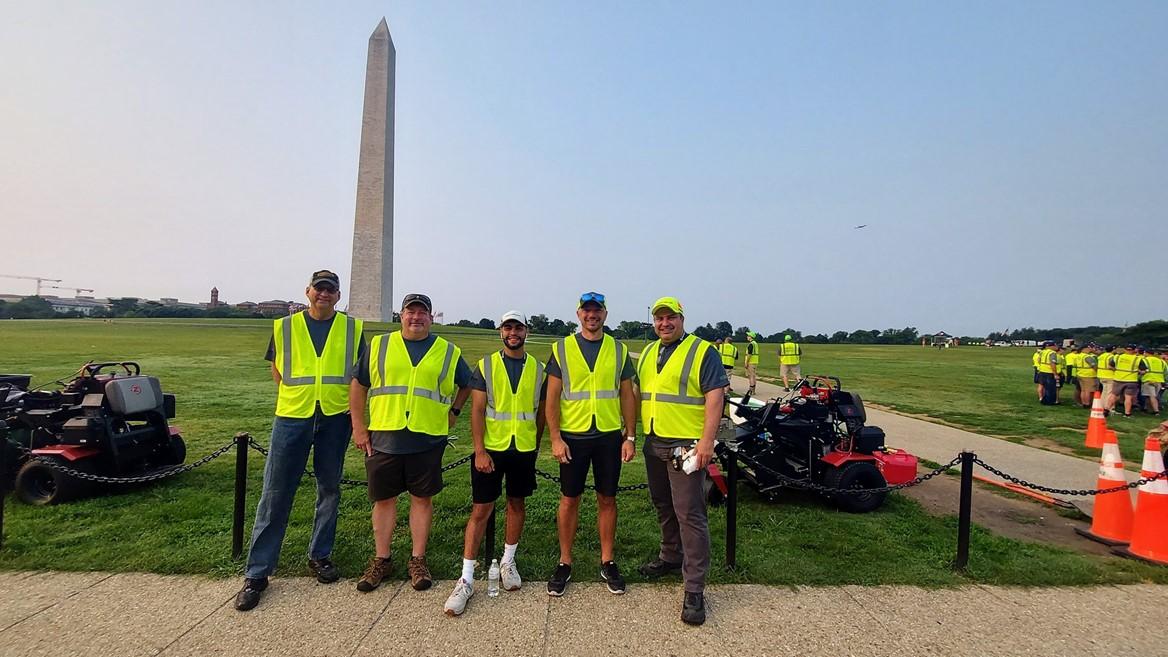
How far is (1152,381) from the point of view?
12.8 meters

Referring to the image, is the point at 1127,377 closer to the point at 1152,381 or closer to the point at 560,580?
the point at 1152,381

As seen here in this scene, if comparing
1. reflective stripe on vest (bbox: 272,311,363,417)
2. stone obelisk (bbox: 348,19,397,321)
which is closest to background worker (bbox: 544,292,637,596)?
reflective stripe on vest (bbox: 272,311,363,417)

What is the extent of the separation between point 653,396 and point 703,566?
3.49 feet

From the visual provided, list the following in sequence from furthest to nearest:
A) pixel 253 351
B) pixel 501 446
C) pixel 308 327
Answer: pixel 253 351, pixel 308 327, pixel 501 446

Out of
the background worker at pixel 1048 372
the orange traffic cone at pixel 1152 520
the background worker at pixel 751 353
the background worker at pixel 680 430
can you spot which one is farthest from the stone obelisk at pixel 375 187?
the orange traffic cone at pixel 1152 520

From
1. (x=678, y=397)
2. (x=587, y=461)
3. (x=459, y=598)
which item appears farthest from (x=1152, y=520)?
(x=459, y=598)

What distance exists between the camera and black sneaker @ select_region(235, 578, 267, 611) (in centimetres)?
339

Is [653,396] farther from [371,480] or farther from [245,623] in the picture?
[245,623]

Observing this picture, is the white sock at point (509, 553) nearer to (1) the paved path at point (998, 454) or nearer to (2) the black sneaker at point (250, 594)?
(2) the black sneaker at point (250, 594)

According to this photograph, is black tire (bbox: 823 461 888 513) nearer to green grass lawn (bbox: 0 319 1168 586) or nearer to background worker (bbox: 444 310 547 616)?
green grass lawn (bbox: 0 319 1168 586)

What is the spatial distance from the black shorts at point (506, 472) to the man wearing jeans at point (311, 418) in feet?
3.33

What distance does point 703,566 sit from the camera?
342 cm

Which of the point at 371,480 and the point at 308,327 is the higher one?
the point at 308,327

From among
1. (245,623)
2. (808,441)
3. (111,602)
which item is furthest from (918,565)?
(111,602)
